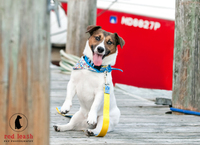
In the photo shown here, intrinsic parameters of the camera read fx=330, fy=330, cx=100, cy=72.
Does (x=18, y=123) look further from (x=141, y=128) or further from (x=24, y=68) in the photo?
(x=141, y=128)

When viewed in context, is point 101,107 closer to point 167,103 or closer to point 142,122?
point 142,122

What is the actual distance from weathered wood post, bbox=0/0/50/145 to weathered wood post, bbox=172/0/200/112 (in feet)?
8.72

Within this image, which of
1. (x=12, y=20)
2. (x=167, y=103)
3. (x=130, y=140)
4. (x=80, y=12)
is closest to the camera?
(x=12, y=20)

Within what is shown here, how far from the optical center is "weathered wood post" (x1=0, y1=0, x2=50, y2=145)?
1.15 metres

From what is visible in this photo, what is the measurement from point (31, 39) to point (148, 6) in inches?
271

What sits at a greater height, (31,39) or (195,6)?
(195,6)

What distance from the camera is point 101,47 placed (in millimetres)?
2650

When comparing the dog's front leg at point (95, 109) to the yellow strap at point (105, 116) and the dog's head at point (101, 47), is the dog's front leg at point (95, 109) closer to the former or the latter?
the yellow strap at point (105, 116)

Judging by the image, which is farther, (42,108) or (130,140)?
(130,140)

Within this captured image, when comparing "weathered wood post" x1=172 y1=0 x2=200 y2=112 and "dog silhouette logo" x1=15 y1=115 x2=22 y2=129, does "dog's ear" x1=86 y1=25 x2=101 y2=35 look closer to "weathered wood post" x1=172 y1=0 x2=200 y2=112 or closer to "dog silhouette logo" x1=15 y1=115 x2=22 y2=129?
"weathered wood post" x1=172 y1=0 x2=200 y2=112

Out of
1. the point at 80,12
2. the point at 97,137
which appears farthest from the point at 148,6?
the point at 97,137

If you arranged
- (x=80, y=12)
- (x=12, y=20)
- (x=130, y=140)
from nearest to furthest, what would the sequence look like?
(x=12, y=20) → (x=130, y=140) → (x=80, y=12)

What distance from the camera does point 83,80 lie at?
263cm

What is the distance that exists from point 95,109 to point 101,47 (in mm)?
499
